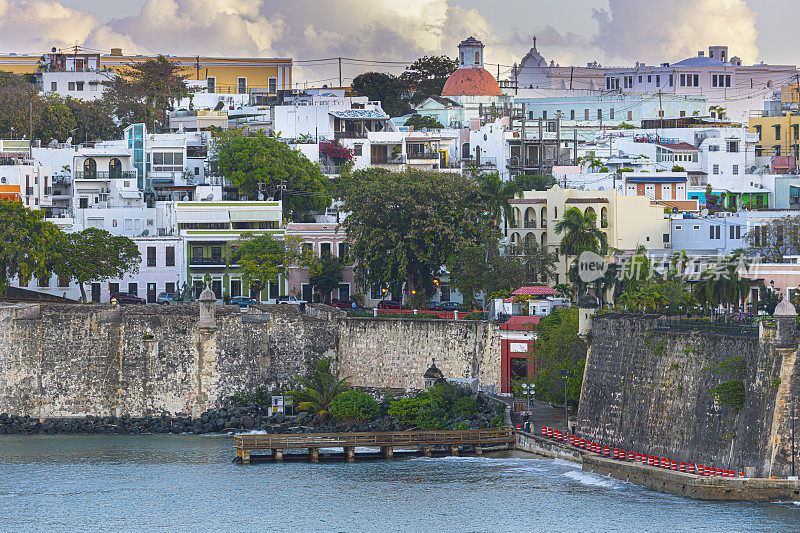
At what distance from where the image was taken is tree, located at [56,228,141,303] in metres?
76.0

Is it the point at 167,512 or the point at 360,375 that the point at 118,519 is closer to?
the point at 167,512

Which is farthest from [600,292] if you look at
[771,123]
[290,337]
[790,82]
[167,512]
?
[790,82]

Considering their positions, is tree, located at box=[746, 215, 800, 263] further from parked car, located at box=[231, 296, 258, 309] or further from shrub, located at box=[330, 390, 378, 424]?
parked car, located at box=[231, 296, 258, 309]

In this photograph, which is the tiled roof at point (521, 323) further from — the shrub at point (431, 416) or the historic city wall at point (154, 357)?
the shrub at point (431, 416)

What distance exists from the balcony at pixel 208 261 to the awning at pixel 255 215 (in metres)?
2.41

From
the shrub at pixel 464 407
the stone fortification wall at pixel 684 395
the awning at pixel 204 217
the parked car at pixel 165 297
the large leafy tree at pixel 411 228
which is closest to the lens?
the stone fortification wall at pixel 684 395

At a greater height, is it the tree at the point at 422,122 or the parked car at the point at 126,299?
the tree at the point at 422,122

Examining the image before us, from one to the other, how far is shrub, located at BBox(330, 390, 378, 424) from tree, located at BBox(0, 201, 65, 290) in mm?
16224

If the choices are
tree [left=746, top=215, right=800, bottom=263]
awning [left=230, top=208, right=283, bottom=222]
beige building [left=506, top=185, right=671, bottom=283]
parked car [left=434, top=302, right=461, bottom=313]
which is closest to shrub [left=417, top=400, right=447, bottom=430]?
parked car [left=434, top=302, right=461, bottom=313]

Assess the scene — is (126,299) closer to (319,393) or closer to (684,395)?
(319,393)

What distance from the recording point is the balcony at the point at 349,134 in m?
98.2

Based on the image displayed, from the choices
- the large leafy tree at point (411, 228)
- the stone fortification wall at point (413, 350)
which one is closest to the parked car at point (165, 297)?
the large leafy tree at point (411, 228)

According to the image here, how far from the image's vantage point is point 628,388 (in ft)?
183

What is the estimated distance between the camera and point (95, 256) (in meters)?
76.9
